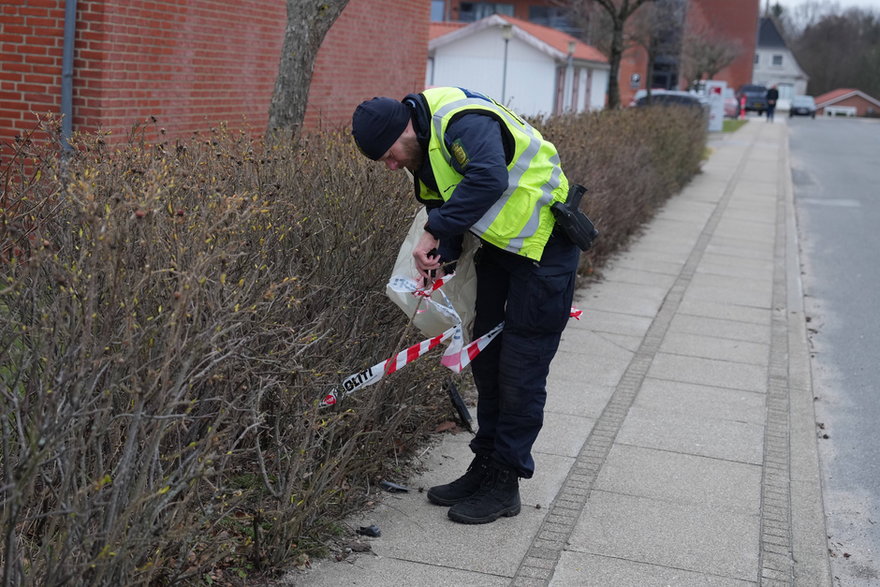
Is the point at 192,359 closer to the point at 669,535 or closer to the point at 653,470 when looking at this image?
the point at 669,535

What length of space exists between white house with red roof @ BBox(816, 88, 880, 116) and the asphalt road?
84821 millimetres

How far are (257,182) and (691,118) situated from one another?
1719cm

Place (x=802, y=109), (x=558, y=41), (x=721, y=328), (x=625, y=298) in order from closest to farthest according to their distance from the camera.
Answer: (x=721, y=328) < (x=625, y=298) < (x=558, y=41) < (x=802, y=109)

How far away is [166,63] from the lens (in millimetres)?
10836

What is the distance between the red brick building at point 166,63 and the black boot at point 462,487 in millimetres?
2655

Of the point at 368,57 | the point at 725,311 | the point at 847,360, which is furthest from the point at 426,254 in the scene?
the point at 368,57

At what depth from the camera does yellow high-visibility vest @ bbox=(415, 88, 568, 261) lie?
4.15m

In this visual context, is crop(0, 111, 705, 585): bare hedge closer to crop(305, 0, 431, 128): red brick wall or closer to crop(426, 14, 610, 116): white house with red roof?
crop(305, 0, 431, 128): red brick wall

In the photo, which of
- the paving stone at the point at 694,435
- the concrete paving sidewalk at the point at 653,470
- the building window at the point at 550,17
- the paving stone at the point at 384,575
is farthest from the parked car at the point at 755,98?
the paving stone at the point at 384,575

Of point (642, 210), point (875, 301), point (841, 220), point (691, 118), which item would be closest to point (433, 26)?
point (691, 118)

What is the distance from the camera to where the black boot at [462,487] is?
4.67 meters

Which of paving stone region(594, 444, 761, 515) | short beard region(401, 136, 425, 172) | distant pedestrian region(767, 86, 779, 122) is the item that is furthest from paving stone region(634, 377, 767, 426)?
distant pedestrian region(767, 86, 779, 122)

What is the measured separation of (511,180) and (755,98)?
76.6 meters

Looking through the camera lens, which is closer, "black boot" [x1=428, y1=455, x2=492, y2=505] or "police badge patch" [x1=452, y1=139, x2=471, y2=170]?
"police badge patch" [x1=452, y1=139, x2=471, y2=170]
